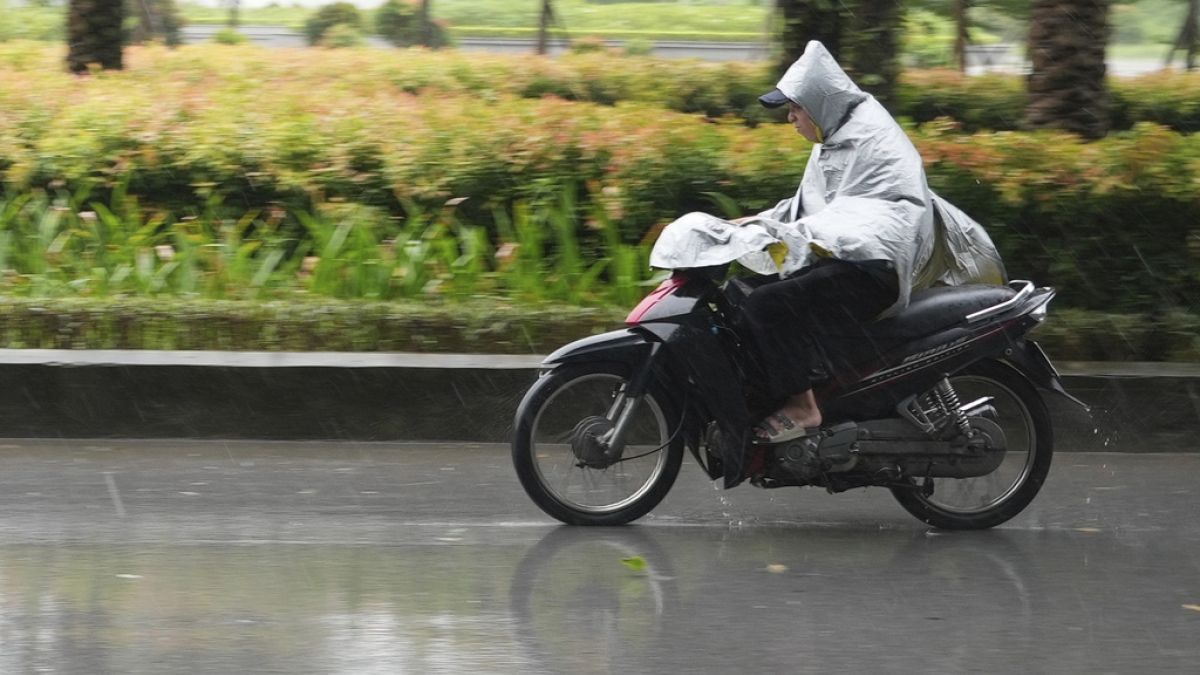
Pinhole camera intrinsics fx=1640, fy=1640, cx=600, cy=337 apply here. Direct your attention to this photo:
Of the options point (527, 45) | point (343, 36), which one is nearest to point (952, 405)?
point (343, 36)

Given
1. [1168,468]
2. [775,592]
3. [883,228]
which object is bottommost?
[1168,468]

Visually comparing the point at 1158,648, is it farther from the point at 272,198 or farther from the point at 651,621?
the point at 272,198

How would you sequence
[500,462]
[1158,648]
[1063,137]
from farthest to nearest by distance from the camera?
[1063,137]
[500,462]
[1158,648]

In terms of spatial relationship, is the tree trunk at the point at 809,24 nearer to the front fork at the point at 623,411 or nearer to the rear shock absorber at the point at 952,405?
the rear shock absorber at the point at 952,405

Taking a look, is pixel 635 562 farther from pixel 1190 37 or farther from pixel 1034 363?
pixel 1190 37

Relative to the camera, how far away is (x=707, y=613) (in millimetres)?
5320

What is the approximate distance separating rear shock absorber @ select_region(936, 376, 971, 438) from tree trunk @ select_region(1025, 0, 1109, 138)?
17.3 feet

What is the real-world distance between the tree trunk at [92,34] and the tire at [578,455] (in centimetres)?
949

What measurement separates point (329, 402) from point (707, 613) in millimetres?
3198

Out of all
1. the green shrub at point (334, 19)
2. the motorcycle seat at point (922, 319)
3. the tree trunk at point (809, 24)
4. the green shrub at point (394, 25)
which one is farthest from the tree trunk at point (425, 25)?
the motorcycle seat at point (922, 319)

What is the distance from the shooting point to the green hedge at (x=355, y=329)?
8.37 meters

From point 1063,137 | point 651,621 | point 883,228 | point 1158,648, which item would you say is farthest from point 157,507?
point 1063,137

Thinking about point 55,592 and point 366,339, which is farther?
point 366,339

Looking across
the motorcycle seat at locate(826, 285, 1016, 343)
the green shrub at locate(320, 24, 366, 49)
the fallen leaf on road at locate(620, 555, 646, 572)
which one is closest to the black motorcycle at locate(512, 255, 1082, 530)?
the motorcycle seat at locate(826, 285, 1016, 343)
